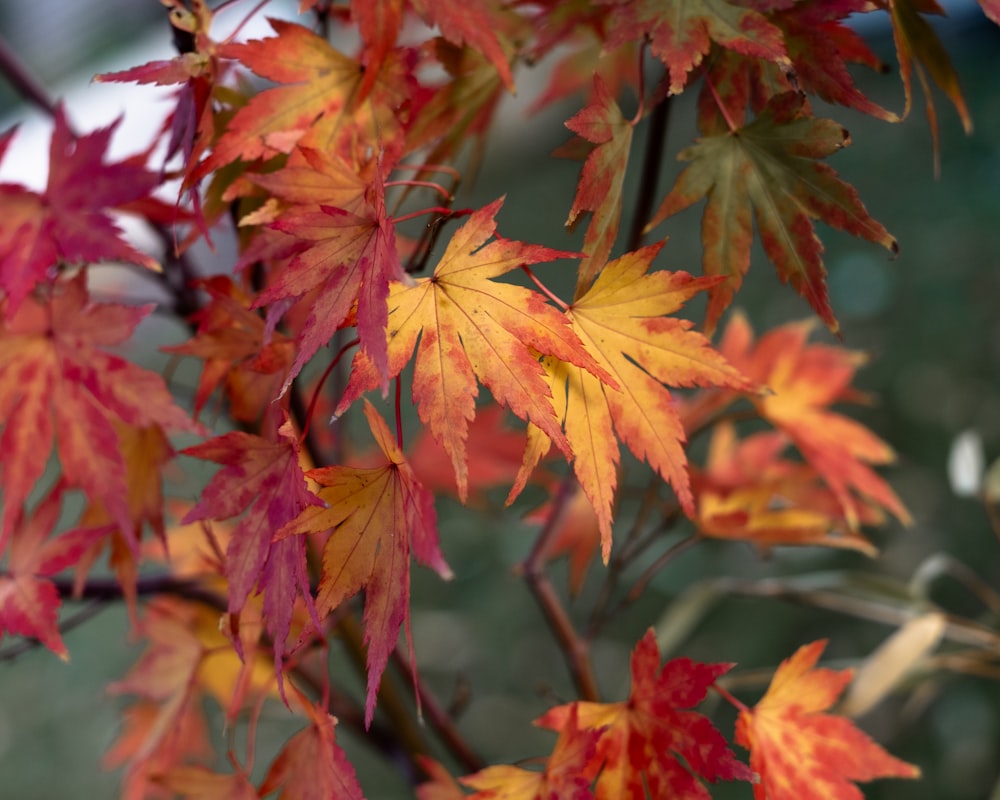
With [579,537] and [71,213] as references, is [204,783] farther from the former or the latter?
[579,537]

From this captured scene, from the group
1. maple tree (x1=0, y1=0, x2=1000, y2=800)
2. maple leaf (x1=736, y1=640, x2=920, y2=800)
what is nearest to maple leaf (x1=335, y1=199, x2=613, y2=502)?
maple tree (x1=0, y1=0, x2=1000, y2=800)

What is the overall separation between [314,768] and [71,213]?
0.34 meters

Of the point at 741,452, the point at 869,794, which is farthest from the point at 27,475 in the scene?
the point at 869,794

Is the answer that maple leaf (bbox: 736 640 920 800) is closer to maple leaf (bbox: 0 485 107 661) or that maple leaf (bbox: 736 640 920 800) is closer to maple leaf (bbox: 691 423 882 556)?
maple leaf (bbox: 691 423 882 556)

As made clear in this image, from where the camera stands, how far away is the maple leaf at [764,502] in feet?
2.11

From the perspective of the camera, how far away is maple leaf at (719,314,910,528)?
2.19 feet

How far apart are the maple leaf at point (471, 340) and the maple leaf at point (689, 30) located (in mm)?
110

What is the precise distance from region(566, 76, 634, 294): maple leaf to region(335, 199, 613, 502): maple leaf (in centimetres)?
3

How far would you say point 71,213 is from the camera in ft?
1.79

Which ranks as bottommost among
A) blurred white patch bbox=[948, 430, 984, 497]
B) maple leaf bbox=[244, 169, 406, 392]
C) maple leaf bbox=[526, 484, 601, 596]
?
maple leaf bbox=[526, 484, 601, 596]

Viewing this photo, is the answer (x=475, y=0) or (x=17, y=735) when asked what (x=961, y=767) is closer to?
(x=475, y=0)

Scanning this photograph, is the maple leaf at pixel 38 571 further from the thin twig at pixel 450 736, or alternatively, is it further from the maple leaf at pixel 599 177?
the maple leaf at pixel 599 177

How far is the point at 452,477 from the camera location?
936 millimetres

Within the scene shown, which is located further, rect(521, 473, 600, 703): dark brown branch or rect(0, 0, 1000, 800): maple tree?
rect(521, 473, 600, 703): dark brown branch
